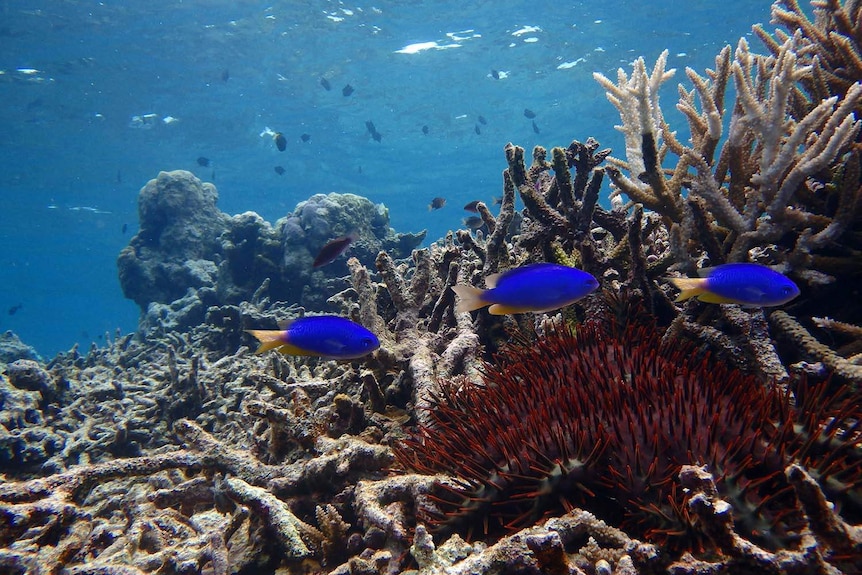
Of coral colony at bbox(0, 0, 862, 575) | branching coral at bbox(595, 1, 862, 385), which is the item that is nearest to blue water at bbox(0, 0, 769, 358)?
coral colony at bbox(0, 0, 862, 575)

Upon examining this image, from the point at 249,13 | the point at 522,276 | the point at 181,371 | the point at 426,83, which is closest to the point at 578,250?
the point at 522,276

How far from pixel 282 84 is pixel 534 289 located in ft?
109

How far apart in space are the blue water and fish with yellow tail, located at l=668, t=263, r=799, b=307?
1386cm

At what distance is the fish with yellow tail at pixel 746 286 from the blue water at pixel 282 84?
45.5 ft

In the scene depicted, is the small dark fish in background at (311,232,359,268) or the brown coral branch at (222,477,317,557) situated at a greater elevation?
the small dark fish in background at (311,232,359,268)

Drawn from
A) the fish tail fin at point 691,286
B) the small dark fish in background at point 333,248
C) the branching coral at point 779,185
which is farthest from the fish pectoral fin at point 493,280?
the small dark fish in background at point 333,248

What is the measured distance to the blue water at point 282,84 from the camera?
23766mm

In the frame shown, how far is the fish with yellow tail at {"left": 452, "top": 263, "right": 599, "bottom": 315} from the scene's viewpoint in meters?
2.68

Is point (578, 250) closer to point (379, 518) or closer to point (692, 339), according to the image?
point (692, 339)

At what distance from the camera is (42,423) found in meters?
5.74

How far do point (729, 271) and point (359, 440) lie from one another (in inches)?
95.0

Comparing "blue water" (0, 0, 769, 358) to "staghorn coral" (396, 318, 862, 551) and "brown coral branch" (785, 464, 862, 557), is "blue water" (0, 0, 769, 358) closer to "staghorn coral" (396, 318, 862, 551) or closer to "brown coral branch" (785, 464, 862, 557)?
"staghorn coral" (396, 318, 862, 551)

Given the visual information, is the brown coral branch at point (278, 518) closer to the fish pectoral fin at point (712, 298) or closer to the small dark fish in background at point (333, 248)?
the fish pectoral fin at point (712, 298)

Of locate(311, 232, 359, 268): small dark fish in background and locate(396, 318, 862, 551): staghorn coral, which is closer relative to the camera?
locate(396, 318, 862, 551): staghorn coral
